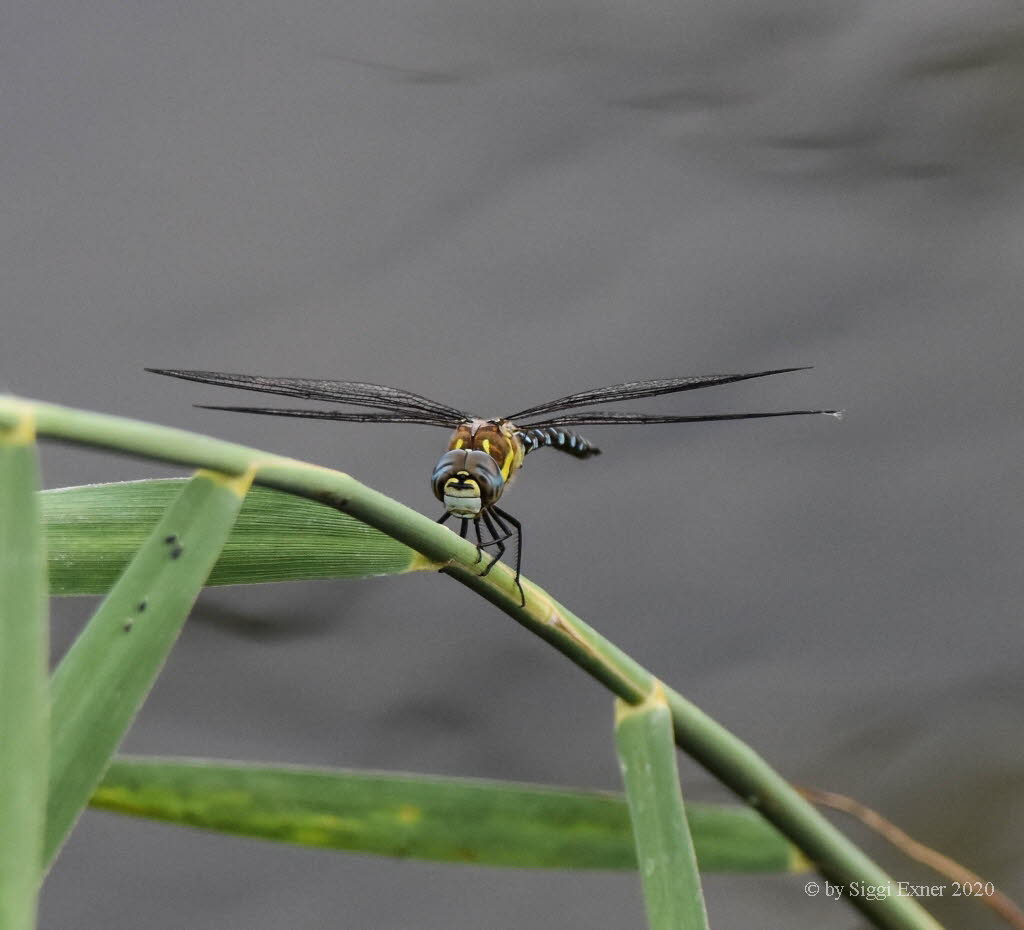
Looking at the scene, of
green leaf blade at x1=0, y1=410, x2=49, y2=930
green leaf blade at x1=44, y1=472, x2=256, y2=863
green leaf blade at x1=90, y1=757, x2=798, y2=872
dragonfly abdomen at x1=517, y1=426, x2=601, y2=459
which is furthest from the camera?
dragonfly abdomen at x1=517, y1=426, x2=601, y2=459

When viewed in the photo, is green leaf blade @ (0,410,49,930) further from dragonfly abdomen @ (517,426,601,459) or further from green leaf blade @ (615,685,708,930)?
dragonfly abdomen @ (517,426,601,459)

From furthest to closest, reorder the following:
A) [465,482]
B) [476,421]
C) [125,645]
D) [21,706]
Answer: [476,421], [465,482], [125,645], [21,706]

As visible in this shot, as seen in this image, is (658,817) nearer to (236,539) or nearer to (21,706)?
(236,539)

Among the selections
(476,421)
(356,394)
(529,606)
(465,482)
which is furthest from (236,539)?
(356,394)

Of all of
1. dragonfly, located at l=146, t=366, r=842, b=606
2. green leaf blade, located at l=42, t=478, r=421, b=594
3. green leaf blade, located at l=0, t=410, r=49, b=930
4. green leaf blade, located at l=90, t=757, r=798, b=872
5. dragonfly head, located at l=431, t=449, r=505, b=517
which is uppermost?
dragonfly, located at l=146, t=366, r=842, b=606

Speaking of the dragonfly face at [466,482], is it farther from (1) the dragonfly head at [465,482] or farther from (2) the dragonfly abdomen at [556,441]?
(2) the dragonfly abdomen at [556,441]

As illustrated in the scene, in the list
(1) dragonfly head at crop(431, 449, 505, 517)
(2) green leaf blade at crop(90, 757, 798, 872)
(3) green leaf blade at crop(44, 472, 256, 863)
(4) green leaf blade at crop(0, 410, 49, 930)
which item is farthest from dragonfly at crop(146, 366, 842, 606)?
(4) green leaf blade at crop(0, 410, 49, 930)

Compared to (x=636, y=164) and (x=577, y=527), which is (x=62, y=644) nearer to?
(x=577, y=527)
